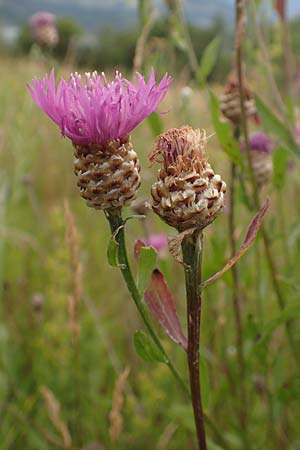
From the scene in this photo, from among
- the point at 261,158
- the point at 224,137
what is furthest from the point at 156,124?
the point at 261,158

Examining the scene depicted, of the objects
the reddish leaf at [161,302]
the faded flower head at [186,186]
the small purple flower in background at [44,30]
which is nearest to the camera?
the faded flower head at [186,186]

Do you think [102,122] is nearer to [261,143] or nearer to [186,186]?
[186,186]

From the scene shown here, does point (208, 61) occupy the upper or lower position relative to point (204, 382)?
upper

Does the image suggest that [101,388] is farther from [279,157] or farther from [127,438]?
[279,157]

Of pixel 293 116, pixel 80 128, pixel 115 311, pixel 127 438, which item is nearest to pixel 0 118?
pixel 115 311

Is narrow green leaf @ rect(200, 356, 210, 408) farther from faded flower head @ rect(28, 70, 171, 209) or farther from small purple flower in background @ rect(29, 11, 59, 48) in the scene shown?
small purple flower in background @ rect(29, 11, 59, 48)

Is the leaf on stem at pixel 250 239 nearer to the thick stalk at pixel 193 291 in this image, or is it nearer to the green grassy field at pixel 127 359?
the thick stalk at pixel 193 291

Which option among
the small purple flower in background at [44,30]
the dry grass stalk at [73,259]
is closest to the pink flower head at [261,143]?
the dry grass stalk at [73,259]
